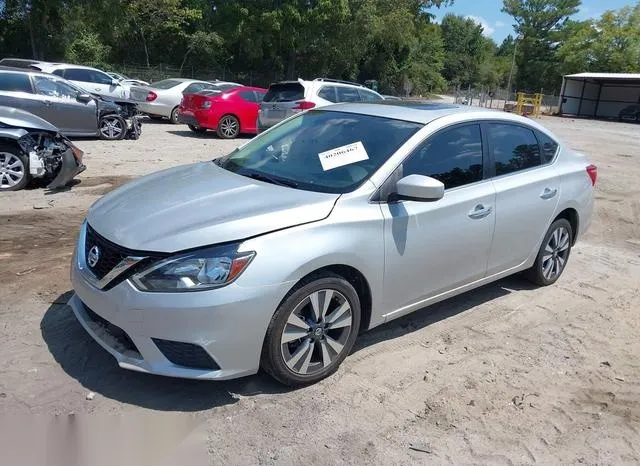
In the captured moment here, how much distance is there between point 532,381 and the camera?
3.81m

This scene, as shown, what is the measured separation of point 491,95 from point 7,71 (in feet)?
160

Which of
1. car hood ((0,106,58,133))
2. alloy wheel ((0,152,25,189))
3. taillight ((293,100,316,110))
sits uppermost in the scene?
taillight ((293,100,316,110))

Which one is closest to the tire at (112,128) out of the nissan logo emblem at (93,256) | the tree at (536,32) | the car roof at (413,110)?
the car roof at (413,110)

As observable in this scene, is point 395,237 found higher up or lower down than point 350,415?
higher up

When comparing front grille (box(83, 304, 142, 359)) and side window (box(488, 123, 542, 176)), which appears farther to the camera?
side window (box(488, 123, 542, 176))

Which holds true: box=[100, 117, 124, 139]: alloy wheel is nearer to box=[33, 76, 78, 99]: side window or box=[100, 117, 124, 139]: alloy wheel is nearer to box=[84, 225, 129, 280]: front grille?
box=[33, 76, 78, 99]: side window

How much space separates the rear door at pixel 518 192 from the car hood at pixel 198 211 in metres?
1.70

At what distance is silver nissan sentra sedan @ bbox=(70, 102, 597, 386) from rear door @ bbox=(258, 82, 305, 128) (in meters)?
8.97

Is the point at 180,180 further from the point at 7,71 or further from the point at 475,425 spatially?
the point at 7,71

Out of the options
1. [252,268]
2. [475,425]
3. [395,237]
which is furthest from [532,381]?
[252,268]

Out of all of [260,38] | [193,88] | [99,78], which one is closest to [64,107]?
[99,78]

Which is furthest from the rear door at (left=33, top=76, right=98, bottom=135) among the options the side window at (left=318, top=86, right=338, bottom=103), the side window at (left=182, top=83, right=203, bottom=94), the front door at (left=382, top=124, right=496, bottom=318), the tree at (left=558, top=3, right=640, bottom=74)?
the tree at (left=558, top=3, right=640, bottom=74)

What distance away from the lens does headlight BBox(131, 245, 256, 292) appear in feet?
10.00

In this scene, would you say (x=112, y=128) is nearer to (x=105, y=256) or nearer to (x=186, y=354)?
(x=105, y=256)
